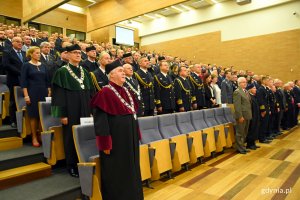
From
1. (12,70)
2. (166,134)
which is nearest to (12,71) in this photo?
(12,70)

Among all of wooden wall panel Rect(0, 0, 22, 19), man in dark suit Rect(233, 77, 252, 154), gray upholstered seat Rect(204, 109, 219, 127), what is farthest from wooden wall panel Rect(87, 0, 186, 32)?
gray upholstered seat Rect(204, 109, 219, 127)

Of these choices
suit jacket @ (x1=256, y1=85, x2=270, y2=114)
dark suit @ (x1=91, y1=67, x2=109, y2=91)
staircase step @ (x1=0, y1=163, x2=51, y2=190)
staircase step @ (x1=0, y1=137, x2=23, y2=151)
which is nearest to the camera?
staircase step @ (x1=0, y1=163, x2=51, y2=190)

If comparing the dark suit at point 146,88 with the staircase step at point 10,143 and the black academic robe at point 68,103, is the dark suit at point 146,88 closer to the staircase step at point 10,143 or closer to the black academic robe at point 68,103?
the black academic robe at point 68,103

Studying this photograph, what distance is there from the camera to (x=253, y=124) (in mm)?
5227

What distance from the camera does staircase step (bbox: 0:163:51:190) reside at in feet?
8.07

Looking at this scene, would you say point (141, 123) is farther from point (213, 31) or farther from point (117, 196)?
point (213, 31)

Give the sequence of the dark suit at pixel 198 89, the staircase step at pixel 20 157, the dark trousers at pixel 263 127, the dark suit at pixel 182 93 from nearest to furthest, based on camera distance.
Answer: the staircase step at pixel 20 157, the dark suit at pixel 182 93, the dark suit at pixel 198 89, the dark trousers at pixel 263 127

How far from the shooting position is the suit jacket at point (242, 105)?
4836 mm

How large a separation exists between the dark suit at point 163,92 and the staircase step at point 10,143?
2.17m

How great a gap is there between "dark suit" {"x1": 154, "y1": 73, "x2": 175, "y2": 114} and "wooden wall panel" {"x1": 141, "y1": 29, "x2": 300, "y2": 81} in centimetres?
799

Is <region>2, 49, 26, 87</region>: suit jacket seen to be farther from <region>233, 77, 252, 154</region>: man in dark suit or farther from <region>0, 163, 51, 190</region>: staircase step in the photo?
<region>233, 77, 252, 154</region>: man in dark suit

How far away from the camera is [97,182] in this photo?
90.9 inches

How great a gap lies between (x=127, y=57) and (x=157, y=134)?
1.31m

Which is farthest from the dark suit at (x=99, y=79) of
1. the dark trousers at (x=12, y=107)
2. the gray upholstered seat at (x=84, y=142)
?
the dark trousers at (x=12, y=107)
